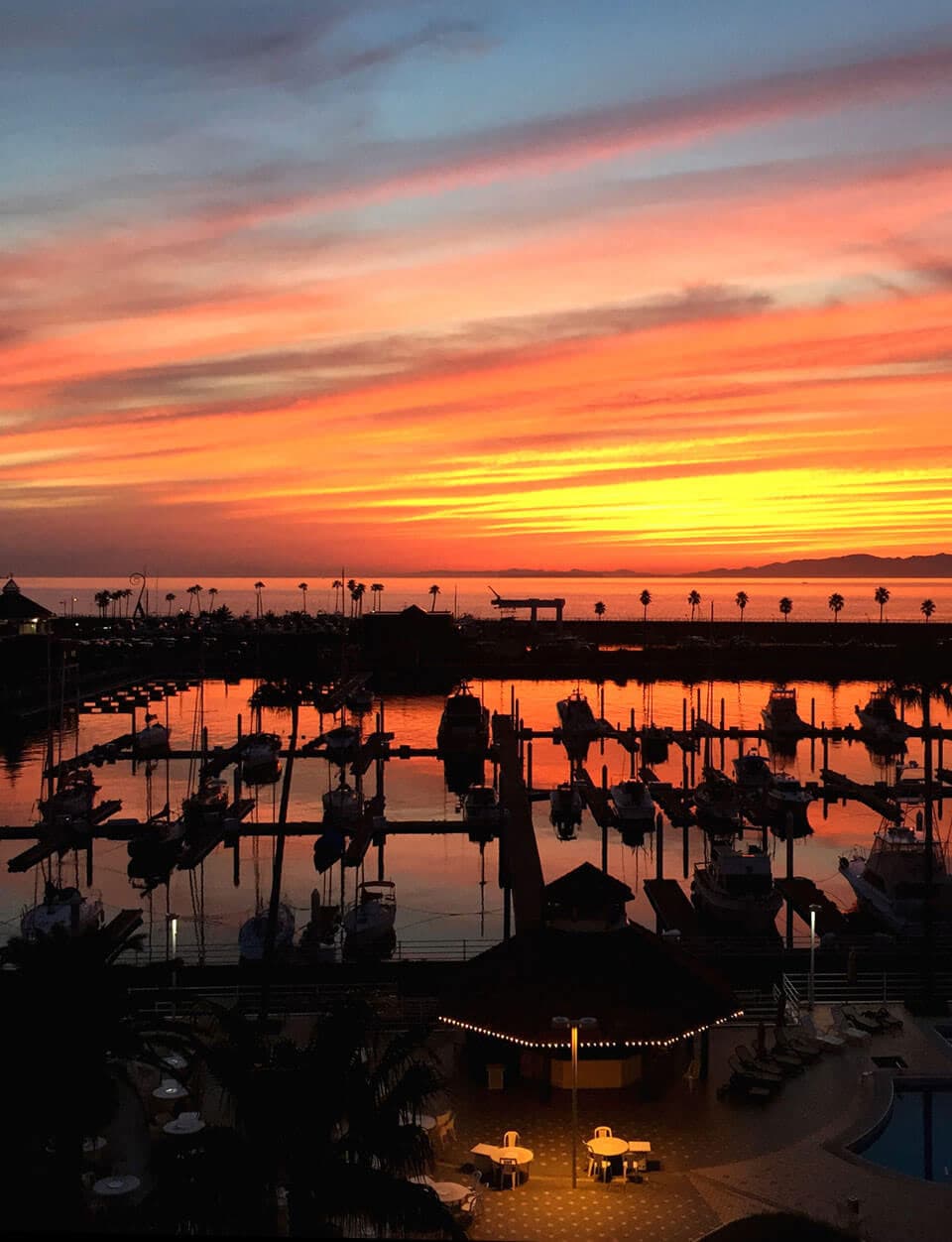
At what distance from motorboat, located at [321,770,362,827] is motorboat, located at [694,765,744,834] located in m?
18.2

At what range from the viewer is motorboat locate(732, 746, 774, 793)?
73.3m

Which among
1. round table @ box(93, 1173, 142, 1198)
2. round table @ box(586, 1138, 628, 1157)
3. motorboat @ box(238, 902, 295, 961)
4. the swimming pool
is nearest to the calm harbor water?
motorboat @ box(238, 902, 295, 961)

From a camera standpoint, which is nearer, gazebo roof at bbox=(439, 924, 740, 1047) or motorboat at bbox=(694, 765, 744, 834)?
gazebo roof at bbox=(439, 924, 740, 1047)

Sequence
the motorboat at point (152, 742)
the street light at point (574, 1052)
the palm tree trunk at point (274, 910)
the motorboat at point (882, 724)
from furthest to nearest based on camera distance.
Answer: the motorboat at point (882, 724) < the motorboat at point (152, 742) < the palm tree trunk at point (274, 910) < the street light at point (574, 1052)

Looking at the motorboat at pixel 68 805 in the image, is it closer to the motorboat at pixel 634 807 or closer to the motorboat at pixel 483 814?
the motorboat at pixel 483 814

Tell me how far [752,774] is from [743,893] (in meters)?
29.6

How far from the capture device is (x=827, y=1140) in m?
20.8

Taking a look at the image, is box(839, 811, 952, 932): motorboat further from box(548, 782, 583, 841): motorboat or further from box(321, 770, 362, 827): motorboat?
box(321, 770, 362, 827): motorboat

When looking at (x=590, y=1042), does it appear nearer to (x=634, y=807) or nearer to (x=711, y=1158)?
(x=711, y=1158)

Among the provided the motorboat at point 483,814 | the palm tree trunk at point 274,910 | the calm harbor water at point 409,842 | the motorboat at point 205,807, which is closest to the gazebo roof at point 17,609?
the calm harbor water at point 409,842

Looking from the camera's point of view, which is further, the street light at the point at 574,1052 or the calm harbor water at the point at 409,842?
the calm harbor water at the point at 409,842

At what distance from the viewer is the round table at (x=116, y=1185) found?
728 inches

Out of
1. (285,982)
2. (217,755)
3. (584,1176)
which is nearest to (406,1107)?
(584,1176)

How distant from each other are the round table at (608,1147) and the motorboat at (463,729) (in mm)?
72652
